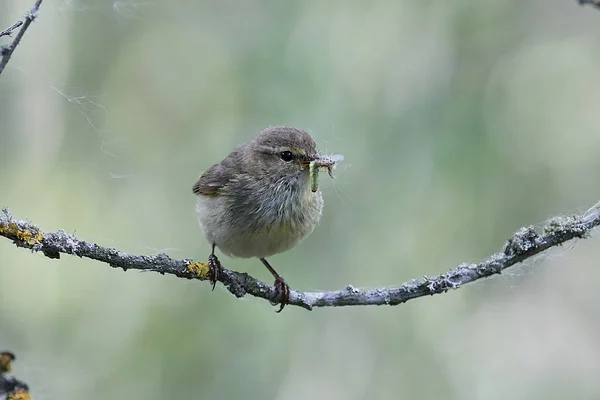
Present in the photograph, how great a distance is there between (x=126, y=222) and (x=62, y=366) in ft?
4.17

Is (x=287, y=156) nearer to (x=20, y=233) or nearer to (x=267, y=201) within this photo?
(x=267, y=201)

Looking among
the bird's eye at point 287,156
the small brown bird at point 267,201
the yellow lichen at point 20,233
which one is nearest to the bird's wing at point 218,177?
the small brown bird at point 267,201

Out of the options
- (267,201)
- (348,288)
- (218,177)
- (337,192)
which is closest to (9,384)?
(348,288)

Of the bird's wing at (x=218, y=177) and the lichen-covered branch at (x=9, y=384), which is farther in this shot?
the bird's wing at (x=218, y=177)

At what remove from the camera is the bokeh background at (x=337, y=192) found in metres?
5.18

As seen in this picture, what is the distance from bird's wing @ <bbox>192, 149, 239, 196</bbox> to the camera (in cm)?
444

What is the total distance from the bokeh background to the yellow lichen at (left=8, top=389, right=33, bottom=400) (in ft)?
7.89

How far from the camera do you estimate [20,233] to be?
2.29 metres

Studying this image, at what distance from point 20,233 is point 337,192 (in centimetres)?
307

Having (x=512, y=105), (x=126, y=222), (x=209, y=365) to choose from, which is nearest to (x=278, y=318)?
(x=209, y=365)

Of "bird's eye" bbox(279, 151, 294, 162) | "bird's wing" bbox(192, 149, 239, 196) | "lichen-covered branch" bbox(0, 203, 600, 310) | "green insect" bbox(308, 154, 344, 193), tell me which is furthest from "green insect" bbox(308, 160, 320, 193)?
"lichen-covered branch" bbox(0, 203, 600, 310)

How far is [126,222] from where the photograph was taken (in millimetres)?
5633

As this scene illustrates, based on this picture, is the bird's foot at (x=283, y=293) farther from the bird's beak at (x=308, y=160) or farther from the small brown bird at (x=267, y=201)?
the bird's beak at (x=308, y=160)

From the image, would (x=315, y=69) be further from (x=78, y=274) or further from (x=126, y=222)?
(x=78, y=274)
